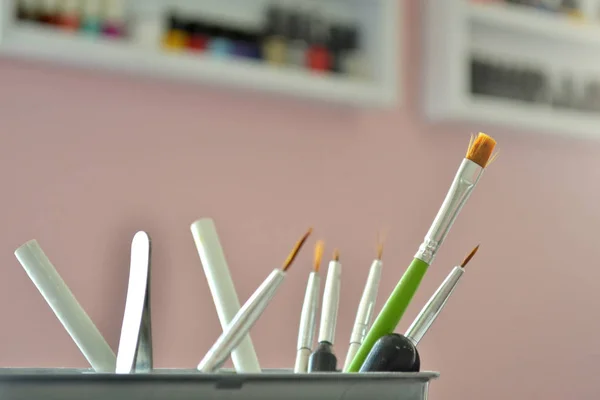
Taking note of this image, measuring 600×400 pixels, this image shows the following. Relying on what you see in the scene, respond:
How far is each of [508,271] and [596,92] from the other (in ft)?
1.12

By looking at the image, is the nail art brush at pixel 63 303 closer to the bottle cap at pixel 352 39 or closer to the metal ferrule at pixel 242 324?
the metal ferrule at pixel 242 324

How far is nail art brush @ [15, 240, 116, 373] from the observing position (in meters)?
0.25

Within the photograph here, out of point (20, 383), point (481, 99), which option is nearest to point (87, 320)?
point (20, 383)

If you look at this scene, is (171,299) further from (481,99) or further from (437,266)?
(481,99)

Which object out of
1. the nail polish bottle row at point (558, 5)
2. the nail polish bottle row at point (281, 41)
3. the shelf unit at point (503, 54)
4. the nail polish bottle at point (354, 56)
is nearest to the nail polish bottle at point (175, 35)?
the nail polish bottle row at point (281, 41)

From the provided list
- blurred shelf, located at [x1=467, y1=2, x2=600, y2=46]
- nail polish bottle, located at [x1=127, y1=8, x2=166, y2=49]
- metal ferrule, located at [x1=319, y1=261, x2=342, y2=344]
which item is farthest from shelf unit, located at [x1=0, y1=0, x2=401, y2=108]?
metal ferrule, located at [x1=319, y1=261, x2=342, y2=344]

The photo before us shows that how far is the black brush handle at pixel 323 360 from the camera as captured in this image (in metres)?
0.29

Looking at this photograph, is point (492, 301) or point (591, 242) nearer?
point (492, 301)

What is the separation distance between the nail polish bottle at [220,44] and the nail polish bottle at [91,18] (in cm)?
13

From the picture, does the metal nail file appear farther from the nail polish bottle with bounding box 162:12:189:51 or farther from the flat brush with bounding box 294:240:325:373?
the nail polish bottle with bounding box 162:12:189:51

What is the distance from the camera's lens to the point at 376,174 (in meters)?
1.02

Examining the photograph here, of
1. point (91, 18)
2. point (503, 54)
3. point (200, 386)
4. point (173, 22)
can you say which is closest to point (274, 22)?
point (173, 22)

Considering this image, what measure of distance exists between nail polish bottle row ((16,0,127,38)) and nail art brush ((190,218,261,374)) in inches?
23.6

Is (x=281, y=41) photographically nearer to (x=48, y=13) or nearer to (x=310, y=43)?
(x=310, y=43)
